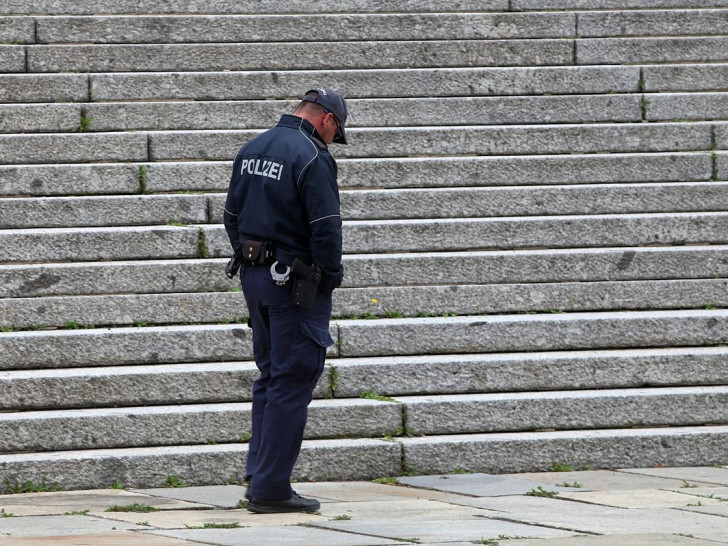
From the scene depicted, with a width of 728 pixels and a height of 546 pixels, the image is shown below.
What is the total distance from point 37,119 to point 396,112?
248 cm

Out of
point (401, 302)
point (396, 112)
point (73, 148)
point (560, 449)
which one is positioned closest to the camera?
point (560, 449)

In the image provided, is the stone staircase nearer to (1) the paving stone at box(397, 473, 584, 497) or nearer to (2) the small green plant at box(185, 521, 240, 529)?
(1) the paving stone at box(397, 473, 584, 497)

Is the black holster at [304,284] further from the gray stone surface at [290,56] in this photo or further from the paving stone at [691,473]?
the gray stone surface at [290,56]

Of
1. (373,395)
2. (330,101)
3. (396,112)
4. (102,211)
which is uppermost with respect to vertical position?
(396,112)

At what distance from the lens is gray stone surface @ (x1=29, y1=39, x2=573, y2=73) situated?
8.91 meters

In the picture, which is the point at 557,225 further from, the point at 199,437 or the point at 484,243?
the point at 199,437

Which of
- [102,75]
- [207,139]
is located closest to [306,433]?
[207,139]

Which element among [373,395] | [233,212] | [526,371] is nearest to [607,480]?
[526,371]

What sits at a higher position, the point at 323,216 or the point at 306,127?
the point at 306,127

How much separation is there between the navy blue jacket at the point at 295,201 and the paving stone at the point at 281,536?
1.10 meters

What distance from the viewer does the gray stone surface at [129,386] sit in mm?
6250

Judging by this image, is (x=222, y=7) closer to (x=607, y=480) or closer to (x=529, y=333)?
(x=529, y=333)

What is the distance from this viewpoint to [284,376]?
17.4 ft

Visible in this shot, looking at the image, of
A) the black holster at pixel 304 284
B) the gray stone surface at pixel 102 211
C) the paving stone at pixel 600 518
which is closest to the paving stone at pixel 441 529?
the paving stone at pixel 600 518
